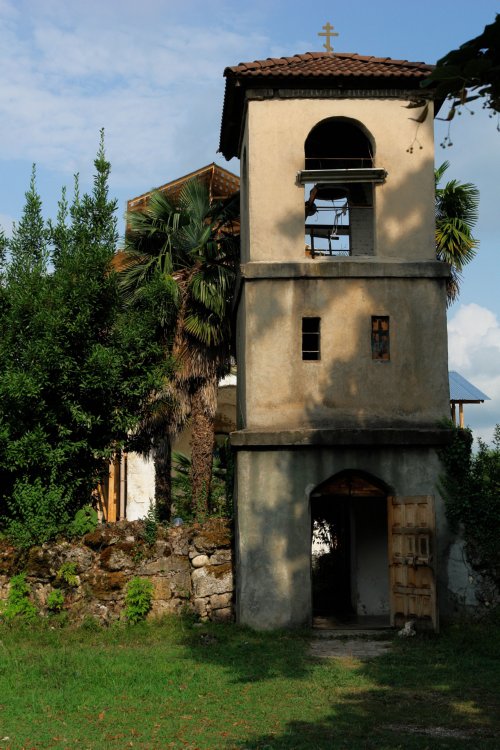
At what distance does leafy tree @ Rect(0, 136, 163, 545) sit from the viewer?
19188mm

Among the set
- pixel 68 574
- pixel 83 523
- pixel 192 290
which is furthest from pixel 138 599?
pixel 192 290

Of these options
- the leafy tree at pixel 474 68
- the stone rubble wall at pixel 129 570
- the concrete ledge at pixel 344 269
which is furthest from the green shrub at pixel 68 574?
the leafy tree at pixel 474 68

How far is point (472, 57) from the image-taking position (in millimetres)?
5645

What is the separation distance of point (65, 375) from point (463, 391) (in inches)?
Answer: 751

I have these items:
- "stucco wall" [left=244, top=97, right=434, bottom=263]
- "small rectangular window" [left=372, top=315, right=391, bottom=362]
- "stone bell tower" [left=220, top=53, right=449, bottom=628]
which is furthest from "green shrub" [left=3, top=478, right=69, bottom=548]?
"small rectangular window" [left=372, top=315, right=391, bottom=362]

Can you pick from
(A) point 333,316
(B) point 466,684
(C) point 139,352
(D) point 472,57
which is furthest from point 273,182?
(D) point 472,57

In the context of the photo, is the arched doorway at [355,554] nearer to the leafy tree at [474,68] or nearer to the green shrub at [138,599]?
the green shrub at [138,599]

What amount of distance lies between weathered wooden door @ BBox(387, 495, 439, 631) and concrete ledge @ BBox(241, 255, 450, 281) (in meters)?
4.25

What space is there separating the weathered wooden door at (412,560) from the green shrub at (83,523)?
5.81 meters

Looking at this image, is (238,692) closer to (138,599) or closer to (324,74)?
(138,599)

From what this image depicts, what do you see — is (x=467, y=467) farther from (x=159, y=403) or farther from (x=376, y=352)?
(x=159, y=403)

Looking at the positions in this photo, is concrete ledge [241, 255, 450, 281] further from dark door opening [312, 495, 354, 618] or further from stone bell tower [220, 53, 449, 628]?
dark door opening [312, 495, 354, 618]

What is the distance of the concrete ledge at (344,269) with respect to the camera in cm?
1858

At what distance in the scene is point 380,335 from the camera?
18.9 metres
